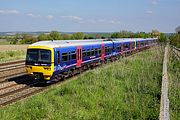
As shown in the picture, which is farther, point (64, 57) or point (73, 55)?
point (73, 55)

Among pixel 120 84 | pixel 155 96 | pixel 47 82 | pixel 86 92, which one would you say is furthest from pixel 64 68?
pixel 155 96

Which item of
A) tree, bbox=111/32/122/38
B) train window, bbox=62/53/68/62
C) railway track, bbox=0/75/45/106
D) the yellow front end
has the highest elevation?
tree, bbox=111/32/122/38

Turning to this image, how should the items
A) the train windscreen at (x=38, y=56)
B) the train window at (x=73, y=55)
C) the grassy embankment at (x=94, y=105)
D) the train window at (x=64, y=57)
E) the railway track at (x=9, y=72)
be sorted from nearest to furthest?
the grassy embankment at (x=94, y=105) → the train windscreen at (x=38, y=56) → the train window at (x=64, y=57) → the train window at (x=73, y=55) → the railway track at (x=9, y=72)

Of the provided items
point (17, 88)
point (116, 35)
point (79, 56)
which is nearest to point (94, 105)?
point (17, 88)

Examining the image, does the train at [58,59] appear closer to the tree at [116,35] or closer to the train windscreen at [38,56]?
the train windscreen at [38,56]

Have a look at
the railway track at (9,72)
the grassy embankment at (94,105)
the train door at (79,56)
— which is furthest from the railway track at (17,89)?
the train door at (79,56)

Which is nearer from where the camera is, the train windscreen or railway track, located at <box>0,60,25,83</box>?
the train windscreen

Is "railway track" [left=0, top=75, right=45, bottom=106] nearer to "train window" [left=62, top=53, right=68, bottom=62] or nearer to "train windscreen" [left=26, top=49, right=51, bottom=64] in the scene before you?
"train windscreen" [left=26, top=49, right=51, bottom=64]

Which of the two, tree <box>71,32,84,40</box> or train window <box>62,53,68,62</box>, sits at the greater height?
tree <box>71,32,84,40</box>

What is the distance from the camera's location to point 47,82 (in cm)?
1708

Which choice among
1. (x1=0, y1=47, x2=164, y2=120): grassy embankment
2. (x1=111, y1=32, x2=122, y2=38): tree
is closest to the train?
(x1=0, y1=47, x2=164, y2=120): grassy embankment

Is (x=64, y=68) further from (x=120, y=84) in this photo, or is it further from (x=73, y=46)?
(x=120, y=84)

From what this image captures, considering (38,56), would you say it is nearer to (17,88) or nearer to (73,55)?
(17,88)

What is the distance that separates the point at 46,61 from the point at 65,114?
783cm
